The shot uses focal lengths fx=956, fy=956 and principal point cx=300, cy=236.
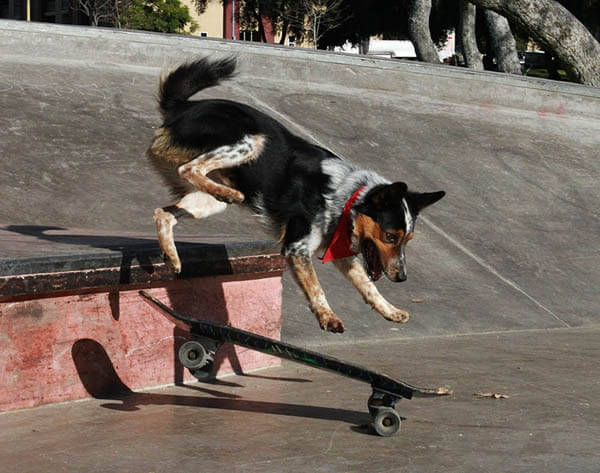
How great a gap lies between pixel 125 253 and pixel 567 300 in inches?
181

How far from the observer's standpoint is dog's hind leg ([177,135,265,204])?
5.00 metres

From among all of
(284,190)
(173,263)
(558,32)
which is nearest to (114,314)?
(173,263)

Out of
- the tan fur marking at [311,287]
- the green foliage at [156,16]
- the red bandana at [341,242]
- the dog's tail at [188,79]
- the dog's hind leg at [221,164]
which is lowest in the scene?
the tan fur marking at [311,287]

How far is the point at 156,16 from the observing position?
40094 mm

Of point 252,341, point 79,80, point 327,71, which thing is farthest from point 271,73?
point 252,341

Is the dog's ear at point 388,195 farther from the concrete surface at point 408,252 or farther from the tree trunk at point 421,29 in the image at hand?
the tree trunk at point 421,29

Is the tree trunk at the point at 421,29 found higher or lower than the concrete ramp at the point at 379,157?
higher

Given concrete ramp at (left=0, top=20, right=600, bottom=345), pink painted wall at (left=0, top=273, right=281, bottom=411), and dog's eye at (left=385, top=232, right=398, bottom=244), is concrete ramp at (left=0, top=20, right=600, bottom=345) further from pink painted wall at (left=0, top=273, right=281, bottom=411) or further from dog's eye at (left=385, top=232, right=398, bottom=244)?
dog's eye at (left=385, top=232, right=398, bottom=244)

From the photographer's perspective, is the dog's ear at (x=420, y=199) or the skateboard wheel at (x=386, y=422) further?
A: the dog's ear at (x=420, y=199)

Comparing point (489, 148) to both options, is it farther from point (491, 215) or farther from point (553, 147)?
point (491, 215)

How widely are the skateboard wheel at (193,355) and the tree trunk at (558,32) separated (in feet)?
40.9

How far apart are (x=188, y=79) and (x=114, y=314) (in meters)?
1.48

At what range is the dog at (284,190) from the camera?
4.82 meters

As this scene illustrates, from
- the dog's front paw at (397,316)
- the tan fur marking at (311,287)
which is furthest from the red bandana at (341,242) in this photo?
the dog's front paw at (397,316)
